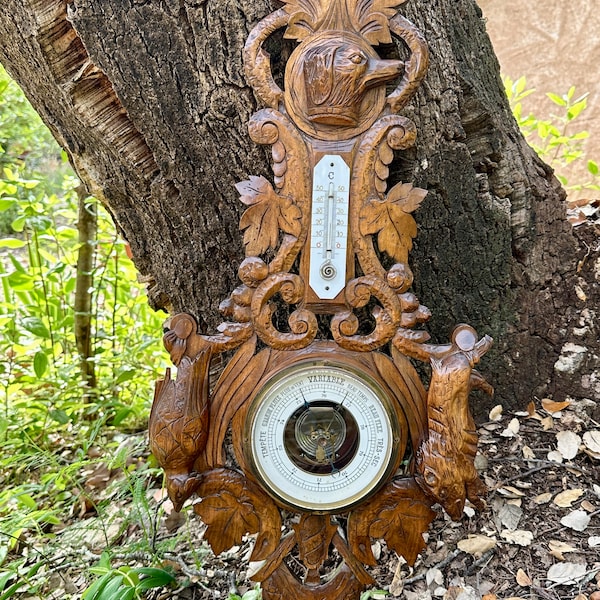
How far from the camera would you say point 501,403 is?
1.49 metres

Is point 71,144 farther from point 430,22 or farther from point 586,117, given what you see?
point 586,117

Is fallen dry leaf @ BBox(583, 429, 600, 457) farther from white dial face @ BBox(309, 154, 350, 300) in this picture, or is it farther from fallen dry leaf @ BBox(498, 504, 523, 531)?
white dial face @ BBox(309, 154, 350, 300)

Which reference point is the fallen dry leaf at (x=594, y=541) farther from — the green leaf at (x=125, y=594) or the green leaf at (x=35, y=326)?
the green leaf at (x=35, y=326)

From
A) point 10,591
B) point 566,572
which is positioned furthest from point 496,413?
point 10,591

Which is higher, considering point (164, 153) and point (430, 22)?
point (430, 22)

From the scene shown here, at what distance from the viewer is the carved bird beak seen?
98 cm

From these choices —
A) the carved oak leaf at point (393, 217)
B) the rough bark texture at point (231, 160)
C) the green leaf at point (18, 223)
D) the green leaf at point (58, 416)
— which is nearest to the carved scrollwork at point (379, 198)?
the carved oak leaf at point (393, 217)

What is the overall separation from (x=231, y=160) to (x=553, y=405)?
94 cm

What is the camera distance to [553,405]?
1470mm

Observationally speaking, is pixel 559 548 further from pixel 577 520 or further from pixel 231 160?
pixel 231 160

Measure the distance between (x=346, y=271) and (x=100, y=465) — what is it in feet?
3.95

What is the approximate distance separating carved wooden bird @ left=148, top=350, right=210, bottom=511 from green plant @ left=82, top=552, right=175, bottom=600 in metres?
0.19

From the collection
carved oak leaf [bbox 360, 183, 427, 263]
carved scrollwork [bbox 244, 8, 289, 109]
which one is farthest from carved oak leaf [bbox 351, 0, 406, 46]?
carved oak leaf [bbox 360, 183, 427, 263]

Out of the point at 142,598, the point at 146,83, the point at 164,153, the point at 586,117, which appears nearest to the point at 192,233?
the point at 164,153
